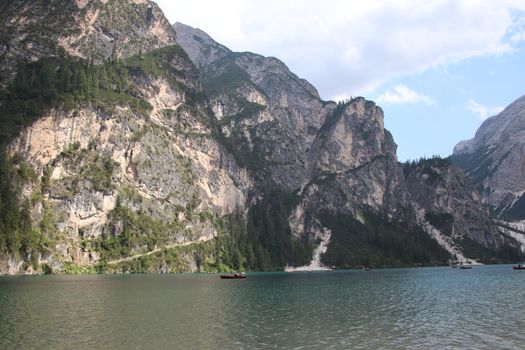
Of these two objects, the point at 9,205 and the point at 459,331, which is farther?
the point at 9,205

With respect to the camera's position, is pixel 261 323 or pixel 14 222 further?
pixel 14 222

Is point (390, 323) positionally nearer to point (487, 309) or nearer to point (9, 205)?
point (487, 309)

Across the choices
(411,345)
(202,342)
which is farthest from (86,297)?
(411,345)

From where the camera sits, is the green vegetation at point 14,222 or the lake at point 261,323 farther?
the green vegetation at point 14,222

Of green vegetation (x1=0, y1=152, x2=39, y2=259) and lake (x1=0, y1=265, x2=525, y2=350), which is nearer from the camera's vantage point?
lake (x1=0, y1=265, x2=525, y2=350)

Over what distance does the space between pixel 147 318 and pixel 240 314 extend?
1263cm

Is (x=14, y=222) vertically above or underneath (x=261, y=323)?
above

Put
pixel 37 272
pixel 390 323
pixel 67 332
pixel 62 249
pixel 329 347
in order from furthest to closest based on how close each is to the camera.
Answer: pixel 62 249
pixel 37 272
pixel 390 323
pixel 67 332
pixel 329 347

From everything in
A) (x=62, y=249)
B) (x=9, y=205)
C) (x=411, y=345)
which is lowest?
(x=411, y=345)

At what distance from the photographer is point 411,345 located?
1656 inches

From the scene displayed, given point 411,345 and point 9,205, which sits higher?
point 9,205

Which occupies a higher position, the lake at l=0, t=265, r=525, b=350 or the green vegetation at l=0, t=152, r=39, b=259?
the green vegetation at l=0, t=152, r=39, b=259

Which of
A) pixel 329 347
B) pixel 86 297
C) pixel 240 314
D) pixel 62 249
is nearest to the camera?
pixel 329 347

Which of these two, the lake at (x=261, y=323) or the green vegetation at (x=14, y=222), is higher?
the green vegetation at (x=14, y=222)
